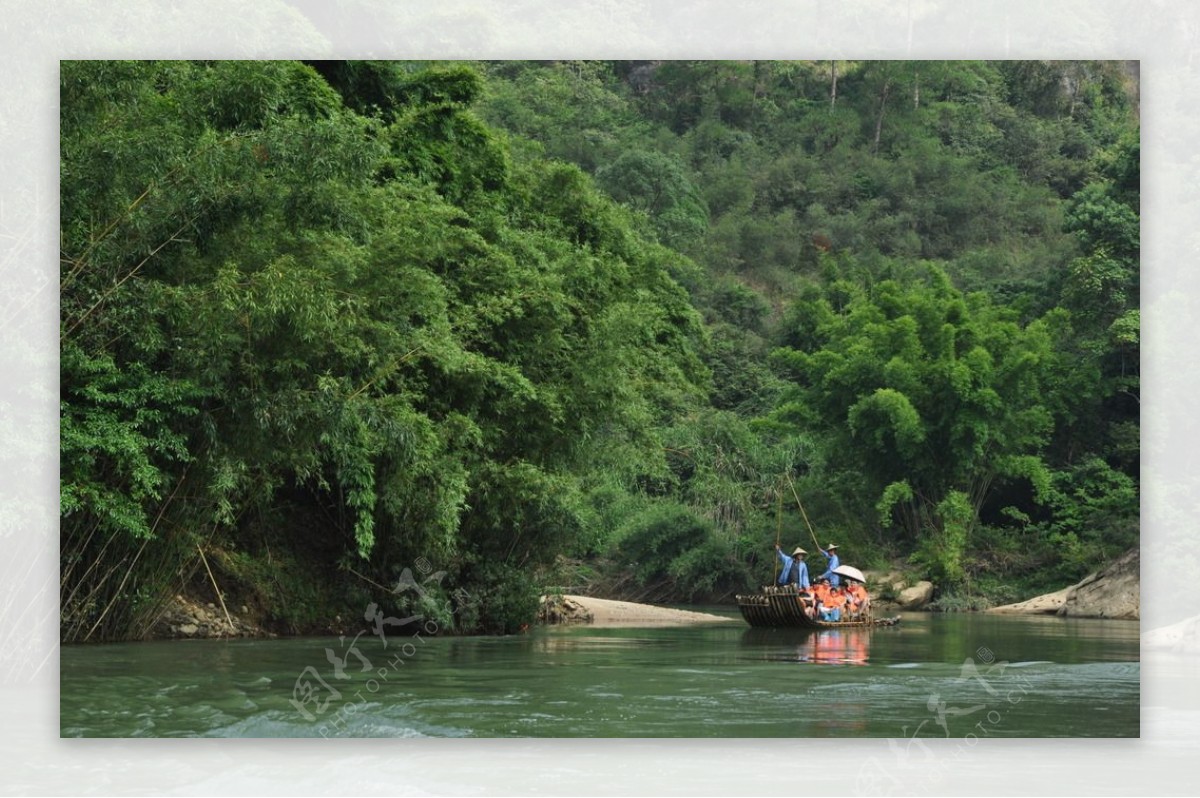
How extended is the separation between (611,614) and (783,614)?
2.32 m

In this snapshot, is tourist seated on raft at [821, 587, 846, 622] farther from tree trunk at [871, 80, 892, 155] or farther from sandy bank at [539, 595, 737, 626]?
tree trunk at [871, 80, 892, 155]

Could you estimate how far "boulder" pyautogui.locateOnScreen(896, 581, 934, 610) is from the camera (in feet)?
58.0

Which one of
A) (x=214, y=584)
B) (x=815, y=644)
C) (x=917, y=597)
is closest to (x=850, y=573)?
(x=917, y=597)

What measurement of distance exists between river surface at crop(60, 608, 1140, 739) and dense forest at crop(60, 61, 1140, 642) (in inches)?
32.8

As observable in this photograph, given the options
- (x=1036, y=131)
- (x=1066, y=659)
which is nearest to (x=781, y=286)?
(x=1036, y=131)

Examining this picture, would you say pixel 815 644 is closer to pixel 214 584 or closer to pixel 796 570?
pixel 796 570

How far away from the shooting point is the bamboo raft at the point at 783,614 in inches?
591

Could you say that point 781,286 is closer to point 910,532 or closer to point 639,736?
point 910,532

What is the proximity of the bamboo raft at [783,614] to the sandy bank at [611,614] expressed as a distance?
4.75 ft

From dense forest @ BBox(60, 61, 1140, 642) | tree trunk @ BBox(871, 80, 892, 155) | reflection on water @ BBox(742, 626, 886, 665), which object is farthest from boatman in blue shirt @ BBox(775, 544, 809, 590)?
tree trunk @ BBox(871, 80, 892, 155)

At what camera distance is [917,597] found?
58.2 feet

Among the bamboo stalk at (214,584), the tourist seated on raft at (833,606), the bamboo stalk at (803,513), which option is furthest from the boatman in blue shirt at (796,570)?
the bamboo stalk at (214,584)

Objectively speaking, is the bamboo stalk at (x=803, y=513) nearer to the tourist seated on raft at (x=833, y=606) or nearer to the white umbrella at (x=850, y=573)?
the white umbrella at (x=850, y=573)

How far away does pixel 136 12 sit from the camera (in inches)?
336
